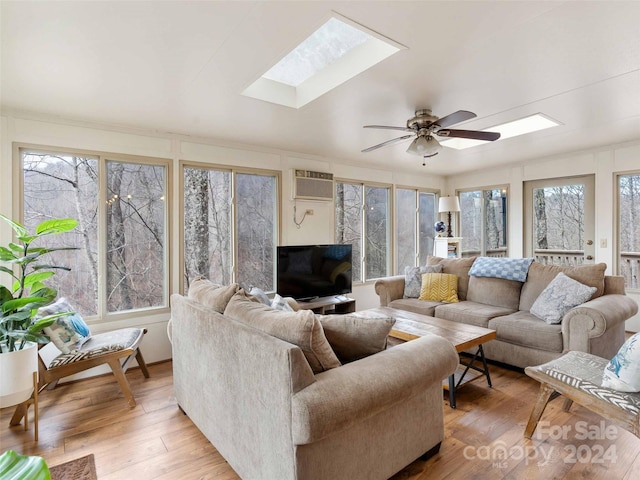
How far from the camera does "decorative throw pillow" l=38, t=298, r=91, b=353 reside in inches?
93.6

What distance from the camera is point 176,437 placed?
213cm

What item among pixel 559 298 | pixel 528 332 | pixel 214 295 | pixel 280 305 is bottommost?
pixel 528 332

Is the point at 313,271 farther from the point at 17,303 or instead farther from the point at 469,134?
the point at 17,303

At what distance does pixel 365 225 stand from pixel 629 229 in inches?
130

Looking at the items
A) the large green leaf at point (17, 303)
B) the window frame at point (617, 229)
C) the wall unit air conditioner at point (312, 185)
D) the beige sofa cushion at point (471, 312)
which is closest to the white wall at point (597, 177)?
the window frame at point (617, 229)

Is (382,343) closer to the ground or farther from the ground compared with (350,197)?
closer to the ground

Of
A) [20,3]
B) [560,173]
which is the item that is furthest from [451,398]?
[560,173]

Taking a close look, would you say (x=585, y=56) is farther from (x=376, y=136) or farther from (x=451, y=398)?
(x=451, y=398)

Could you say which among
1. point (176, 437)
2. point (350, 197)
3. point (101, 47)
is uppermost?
point (101, 47)

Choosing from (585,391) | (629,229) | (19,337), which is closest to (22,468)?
(19,337)

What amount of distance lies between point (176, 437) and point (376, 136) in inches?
127

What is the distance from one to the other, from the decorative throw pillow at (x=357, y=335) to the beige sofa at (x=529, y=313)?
1.91 m

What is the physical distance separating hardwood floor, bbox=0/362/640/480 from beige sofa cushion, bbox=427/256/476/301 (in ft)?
4.49

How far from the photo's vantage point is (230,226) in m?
3.91
